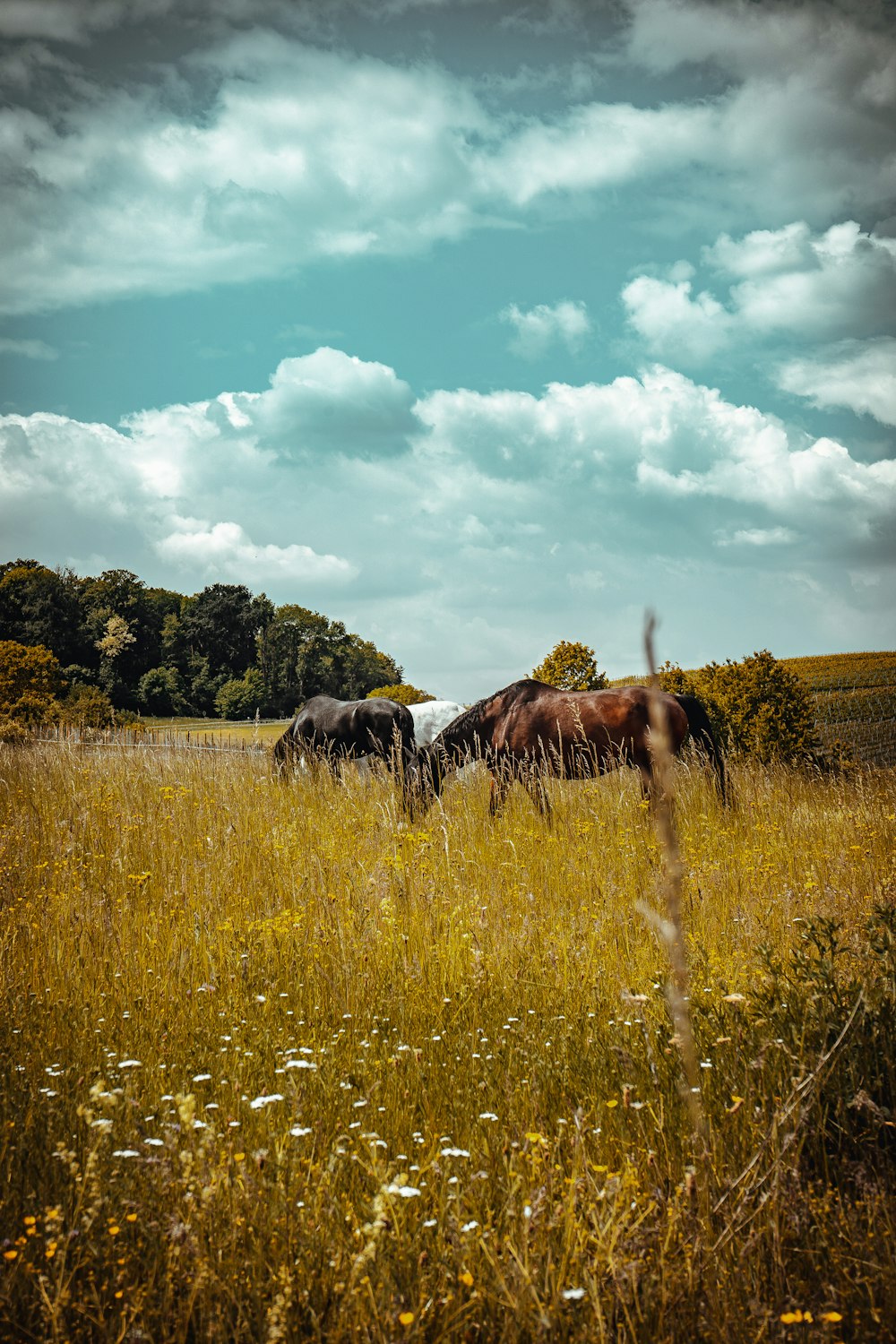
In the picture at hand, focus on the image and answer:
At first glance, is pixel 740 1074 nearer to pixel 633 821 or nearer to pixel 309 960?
pixel 309 960

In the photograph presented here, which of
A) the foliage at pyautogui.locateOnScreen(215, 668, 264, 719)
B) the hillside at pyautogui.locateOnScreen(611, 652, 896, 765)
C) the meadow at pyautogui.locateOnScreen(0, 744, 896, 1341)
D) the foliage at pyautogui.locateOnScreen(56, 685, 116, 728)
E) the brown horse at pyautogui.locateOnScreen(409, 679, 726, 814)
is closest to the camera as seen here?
the meadow at pyautogui.locateOnScreen(0, 744, 896, 1341)

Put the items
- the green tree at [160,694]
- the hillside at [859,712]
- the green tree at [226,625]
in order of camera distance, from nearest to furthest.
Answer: the hillside at [859,712]
the green tree at [160,694]
the green tree at [226,625]

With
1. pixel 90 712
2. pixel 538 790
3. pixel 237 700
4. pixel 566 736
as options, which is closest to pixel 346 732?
pixel 566 736

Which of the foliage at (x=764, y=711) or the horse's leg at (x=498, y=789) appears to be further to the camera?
the foliage at (x=764, y=711)

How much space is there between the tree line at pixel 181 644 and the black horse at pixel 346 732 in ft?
162

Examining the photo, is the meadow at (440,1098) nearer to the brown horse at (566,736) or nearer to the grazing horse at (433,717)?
the brown horse at (566,736)

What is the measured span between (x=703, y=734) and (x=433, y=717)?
8148 mm

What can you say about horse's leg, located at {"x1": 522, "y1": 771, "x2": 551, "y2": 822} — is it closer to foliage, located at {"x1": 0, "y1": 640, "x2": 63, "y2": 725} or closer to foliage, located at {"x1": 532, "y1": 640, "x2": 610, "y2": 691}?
foliage, located at {"x1": 532, "y1": 640, "x2": 610, "y2": 691}

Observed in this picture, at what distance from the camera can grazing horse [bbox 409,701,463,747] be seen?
16906 mm

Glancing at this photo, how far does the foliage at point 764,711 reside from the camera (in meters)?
13.7

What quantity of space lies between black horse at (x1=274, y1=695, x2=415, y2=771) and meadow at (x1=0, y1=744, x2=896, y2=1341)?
23.0ft

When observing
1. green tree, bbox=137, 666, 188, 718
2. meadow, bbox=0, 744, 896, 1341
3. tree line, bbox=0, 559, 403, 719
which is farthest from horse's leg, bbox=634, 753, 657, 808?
green tree, bbox=137, 666, 188, 718

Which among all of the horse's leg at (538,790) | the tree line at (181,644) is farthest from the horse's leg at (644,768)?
the tree line at (181,644)

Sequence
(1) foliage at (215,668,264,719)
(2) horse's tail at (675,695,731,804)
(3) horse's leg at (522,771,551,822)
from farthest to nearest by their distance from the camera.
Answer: (1) foliage at (215,668,264,719)
(2) horse's tail at (675,695,731,804)
(3) horse's leg at (522,771,551,822)
